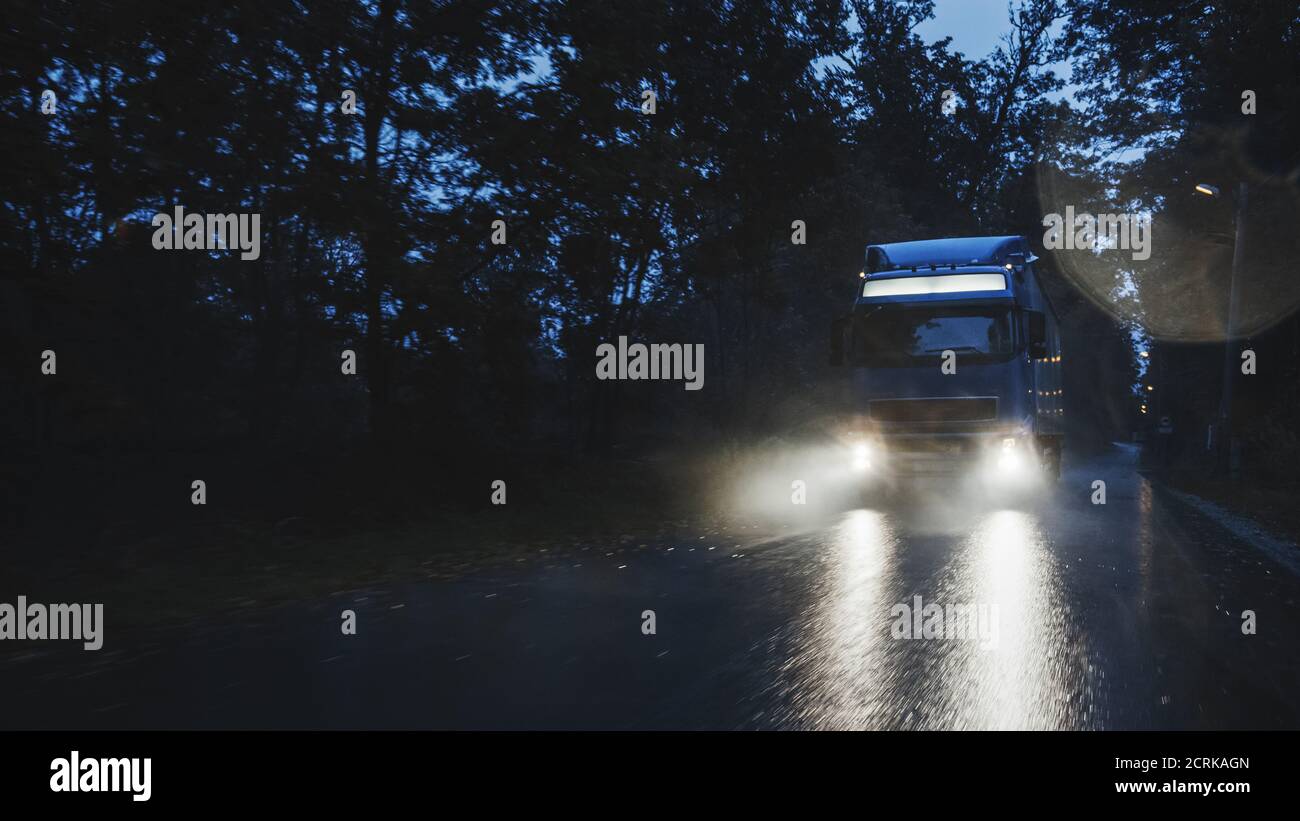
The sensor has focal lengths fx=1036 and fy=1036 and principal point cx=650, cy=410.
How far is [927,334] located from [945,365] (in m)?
0.59

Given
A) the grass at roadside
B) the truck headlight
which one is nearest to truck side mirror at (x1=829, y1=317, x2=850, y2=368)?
the truck headlight

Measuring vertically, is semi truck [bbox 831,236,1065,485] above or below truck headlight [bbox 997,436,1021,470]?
above

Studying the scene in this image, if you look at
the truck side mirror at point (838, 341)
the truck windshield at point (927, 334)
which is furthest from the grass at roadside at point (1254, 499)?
the truck side mirror at point (838, 341)

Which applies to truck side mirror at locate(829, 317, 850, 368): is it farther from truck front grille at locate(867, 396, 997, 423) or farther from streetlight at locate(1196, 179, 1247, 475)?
streetlight at locate(1196, 179, 1247, 475)

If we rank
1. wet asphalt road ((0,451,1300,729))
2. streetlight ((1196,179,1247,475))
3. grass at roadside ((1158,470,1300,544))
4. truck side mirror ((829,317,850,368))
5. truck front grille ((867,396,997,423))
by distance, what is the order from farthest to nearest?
streetlight ((1196,179,1247,475))
truck side mirror ((829,317,850,368))
truck front grille ((867,396,997,423))
grass at roadside ((1158,470,1300,544))
wet asphalt road ((0,451,1300,729))

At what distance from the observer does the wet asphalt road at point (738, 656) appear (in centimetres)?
496

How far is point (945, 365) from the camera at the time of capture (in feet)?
55.3

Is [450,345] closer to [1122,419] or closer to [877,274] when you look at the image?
[877,274]

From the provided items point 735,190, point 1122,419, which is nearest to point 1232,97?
point 735,190

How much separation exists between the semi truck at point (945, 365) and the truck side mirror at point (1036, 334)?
24 mm

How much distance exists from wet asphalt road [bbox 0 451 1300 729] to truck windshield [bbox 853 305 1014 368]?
6432mm

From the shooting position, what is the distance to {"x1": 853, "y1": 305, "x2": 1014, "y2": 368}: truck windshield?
16.8m

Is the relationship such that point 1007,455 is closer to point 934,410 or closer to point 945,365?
point 934,410

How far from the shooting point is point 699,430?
37.3 meters
